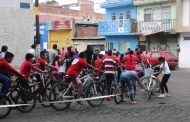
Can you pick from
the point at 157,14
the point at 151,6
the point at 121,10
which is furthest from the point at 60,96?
the point at 121,10

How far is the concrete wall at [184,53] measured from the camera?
3431cm

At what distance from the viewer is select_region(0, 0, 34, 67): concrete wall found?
2211cm

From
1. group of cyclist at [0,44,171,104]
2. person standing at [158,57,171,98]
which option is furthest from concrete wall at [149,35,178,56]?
person standing at [158,57,171,98]

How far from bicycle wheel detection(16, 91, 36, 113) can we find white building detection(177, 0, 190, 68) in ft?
82.9

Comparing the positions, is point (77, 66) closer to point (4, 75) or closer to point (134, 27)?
point (4, 75)

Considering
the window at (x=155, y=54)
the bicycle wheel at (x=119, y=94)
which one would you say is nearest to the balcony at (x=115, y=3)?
the window at (x=155, y=54)

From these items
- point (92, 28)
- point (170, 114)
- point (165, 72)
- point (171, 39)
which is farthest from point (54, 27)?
point (170, 114)

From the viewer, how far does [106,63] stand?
13188mm

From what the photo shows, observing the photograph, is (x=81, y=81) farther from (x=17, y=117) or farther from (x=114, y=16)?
(x=114, y=16)

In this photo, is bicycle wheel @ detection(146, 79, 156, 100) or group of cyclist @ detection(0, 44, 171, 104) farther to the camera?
bicycle wheel @ detection(146, 79, 156, 100)

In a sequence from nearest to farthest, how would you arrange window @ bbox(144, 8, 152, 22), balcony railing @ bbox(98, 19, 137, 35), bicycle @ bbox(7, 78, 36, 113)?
bicycle @ bbox(7, 78, 36, 113) → window @ bbox(144, 8, 152, 22) → balcony railing @ bbox(98, 19, 137, 35)

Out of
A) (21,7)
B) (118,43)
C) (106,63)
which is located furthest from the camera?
(118,43)

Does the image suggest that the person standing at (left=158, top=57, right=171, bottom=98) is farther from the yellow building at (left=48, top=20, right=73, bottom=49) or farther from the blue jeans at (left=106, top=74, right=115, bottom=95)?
the yellow building at (left=48, top=20, right=73, bottom=49)

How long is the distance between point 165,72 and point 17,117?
624 cm
